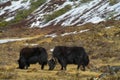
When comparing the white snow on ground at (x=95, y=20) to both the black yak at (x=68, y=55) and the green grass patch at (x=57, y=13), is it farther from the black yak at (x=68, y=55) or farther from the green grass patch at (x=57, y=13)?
the black yak at (x=68, y=55)

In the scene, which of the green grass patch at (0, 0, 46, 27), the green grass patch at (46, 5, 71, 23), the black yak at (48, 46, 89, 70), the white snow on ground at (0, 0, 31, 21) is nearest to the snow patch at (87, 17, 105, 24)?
the green grass patch at (46, 5, 71, 23)

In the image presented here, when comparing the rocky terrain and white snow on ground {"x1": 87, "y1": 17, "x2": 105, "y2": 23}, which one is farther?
white snow on ground {"x1": 87, "y1": 17, "x2": 105, "y2": 23}

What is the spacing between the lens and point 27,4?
121 m

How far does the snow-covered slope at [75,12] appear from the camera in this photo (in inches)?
3204

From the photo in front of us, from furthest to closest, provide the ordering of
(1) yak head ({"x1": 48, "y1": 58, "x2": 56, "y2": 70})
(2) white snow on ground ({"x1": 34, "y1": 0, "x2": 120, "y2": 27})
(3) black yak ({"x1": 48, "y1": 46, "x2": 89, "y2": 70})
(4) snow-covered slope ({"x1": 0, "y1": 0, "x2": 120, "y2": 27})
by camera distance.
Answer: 1. (4) snow-covered slope ({"x1": 0, "y1": 0, "x2": 120, "y2": 27})
2. (2) white snow on ground ({"x1": 34, "y1": 0, "x2": 120, "y2": 27})
3. (1) yak head ({"x1": 48, "y1": 58, "x2": 56, "y2": 70})
4. (3) black yak ({"x1": 48, "y1": 46, "x2": 89, "y2": 70})

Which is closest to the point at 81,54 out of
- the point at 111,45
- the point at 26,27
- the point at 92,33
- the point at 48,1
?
the point at 111,45

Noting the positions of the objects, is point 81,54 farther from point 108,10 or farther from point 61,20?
point 61,20

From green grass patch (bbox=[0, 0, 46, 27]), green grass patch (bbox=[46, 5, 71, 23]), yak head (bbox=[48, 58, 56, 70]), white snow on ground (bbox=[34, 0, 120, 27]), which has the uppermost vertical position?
yak head (bbox=[48, 58, 56, 70])

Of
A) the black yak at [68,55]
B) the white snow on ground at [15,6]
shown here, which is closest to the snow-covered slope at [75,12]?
the white snow on ground at [15,6]

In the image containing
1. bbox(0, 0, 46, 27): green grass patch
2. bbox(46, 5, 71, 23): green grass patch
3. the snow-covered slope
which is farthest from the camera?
bbox(0, 0, 46, 27): green grass patch

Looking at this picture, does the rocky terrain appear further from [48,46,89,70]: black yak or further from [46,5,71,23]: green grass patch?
[48,46,89,70]: black yak

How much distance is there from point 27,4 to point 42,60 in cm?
9826

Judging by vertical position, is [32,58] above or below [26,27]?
above

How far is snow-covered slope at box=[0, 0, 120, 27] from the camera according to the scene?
81.4 meters
